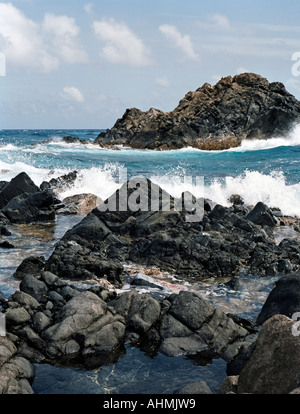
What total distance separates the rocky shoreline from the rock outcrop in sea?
156 ft

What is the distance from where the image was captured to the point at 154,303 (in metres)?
7.61

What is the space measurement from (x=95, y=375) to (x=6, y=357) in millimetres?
1230

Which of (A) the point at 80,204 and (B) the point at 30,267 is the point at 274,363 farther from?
(A) the point at 80,204

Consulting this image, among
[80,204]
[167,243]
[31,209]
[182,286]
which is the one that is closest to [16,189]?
[31,209]

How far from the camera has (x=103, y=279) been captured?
32.6 ft

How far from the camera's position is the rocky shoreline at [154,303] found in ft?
17.5

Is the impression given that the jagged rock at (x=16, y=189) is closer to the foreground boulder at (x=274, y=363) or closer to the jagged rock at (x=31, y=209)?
the jagged rock at (x=31, y=209)

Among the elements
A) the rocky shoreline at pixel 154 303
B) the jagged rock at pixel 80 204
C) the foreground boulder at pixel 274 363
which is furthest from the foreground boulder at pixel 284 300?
the jagged rock at pixel 80 204

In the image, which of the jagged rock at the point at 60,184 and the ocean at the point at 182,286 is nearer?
the ocean at the point at 182,286

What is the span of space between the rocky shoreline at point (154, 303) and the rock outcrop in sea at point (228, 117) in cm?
4760

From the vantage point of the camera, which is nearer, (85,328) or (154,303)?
(85,328)

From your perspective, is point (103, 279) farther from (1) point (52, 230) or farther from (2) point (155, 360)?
(1) point (52, 230)

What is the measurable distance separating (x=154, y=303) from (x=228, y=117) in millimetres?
58015
